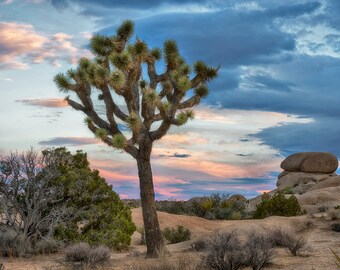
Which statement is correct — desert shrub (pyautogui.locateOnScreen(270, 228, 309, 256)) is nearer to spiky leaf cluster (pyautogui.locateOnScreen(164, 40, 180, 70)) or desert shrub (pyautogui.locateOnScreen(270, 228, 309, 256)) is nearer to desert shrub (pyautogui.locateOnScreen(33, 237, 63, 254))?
spiky leaf cluster (pyautogui.locateOnScreen(164, 40, 180, 70))

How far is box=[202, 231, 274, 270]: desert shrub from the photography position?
11.2 metres

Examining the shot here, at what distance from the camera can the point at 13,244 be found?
685 inches

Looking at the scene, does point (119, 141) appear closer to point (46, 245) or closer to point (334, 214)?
point (46, 245)

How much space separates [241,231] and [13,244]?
8.30 meters

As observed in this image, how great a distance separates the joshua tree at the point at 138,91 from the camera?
622 inches

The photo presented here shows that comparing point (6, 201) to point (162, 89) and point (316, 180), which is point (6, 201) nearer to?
point (162, 89)

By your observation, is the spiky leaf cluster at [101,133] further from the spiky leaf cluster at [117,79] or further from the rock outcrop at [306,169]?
the rock outcrop at [306,169]

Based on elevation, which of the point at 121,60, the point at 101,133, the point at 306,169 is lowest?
the point at 101,133

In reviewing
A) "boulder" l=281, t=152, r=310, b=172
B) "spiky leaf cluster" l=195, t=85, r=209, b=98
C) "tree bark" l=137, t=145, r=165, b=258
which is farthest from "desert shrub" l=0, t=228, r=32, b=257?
"boulder" l=281, t=152, r=310, b=172

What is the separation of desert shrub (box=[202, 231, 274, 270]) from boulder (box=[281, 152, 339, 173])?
4374cm

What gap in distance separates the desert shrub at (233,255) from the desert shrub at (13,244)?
25.0 feet

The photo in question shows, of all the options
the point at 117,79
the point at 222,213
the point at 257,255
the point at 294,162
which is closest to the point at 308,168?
the point at 294,162

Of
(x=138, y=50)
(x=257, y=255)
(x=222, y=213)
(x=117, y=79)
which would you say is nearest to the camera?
(x=257, y=255)

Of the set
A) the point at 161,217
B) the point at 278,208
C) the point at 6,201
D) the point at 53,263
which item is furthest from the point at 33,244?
the point at 278,208
